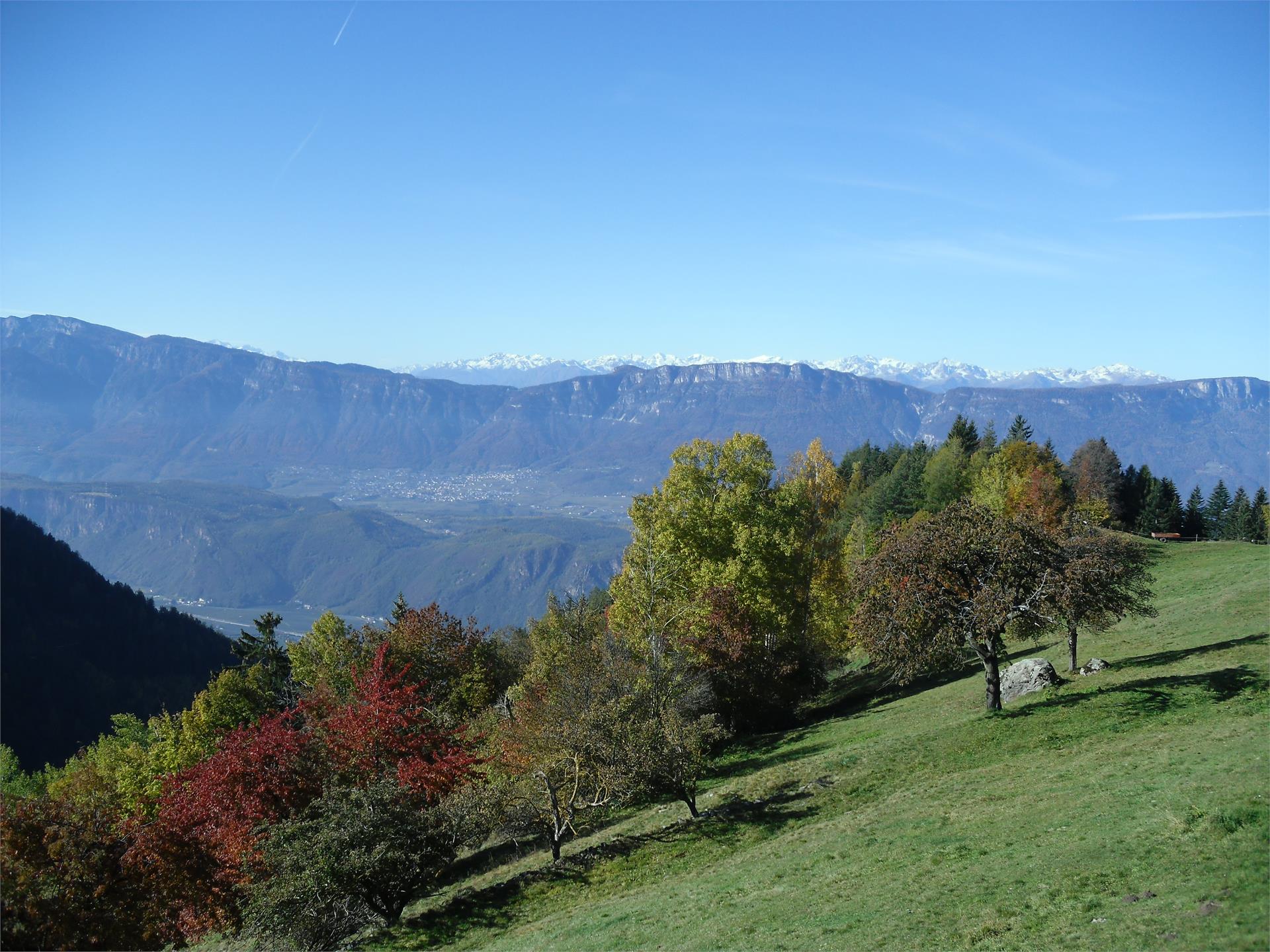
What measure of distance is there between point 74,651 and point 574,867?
148 m

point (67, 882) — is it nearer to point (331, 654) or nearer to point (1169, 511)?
point (331, 654)

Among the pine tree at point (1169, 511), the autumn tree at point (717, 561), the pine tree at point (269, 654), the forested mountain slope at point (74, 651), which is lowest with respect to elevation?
the forested mountain slope at point (74, 651)

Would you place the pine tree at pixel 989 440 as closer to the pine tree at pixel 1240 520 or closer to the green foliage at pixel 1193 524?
the green foliage at pixel 1193 524

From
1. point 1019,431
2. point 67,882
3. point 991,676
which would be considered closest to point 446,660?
point 67,882

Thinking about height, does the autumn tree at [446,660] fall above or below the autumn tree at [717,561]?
below

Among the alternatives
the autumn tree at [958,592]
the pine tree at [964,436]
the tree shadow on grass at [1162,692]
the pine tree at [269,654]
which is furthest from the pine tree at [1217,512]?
the pine tree at [269,654]

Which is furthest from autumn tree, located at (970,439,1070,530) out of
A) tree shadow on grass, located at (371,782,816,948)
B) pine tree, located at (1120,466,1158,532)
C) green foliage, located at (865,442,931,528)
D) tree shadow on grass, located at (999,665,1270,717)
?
tree shadow on grass, located at (371,782,816,948)

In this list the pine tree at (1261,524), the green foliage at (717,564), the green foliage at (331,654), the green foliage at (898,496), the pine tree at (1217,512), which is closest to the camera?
the green foliage at (717,564)

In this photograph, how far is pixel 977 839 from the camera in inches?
660

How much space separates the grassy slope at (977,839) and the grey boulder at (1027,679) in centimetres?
67

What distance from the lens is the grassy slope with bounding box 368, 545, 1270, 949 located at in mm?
12078

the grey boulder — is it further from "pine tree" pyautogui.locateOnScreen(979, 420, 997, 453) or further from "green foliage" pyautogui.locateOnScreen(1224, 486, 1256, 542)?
"green foliage" pyautogui.locateOnScreen(1224, 486, 1256, 542)

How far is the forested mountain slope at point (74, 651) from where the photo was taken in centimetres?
11900

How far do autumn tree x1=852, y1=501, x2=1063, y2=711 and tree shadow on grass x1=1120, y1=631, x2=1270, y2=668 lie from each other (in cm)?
470
